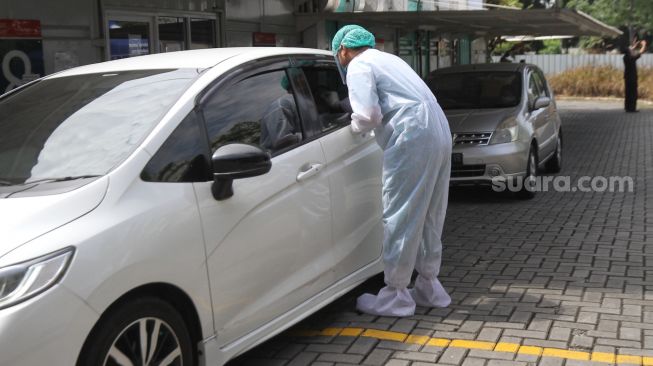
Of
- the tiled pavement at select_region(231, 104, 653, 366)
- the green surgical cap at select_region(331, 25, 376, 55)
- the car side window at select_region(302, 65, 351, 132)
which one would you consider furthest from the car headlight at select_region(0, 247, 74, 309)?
the green surgical cap at select_region(331, 25, 376, 55)

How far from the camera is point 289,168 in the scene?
164 inches

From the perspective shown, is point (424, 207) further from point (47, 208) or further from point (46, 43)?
point (46, 43)

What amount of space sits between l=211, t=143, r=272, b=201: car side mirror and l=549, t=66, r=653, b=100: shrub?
30.1 m

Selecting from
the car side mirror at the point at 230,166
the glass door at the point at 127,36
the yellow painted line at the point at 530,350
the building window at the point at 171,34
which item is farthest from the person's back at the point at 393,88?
the building window at the point at 171,34

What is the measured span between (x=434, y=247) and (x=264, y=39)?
308 inches

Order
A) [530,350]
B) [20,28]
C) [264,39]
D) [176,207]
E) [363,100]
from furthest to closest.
A: 1. [264,39]
2. [20,28]
3. [363,100]
4. [530,350]
5. [176,207]

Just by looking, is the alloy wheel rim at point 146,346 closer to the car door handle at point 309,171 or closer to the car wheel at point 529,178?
the car door handle at point 309,171

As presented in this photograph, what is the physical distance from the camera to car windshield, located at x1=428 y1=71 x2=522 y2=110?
9828mm

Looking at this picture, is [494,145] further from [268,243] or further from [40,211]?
[40,211]

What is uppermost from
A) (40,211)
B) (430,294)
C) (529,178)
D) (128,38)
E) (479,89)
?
(128,38)

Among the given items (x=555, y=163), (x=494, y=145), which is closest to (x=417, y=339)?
(x=494, y=145)

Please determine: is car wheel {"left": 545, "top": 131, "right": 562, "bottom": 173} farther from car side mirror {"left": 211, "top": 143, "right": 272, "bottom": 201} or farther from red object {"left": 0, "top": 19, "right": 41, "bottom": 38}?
car side mirror {"left": 211, "top": 143, "right": 272, "bottom": 201}

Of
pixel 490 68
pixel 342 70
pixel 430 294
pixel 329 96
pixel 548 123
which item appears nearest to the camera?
pixel 329 96

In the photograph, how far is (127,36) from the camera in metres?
9.20
